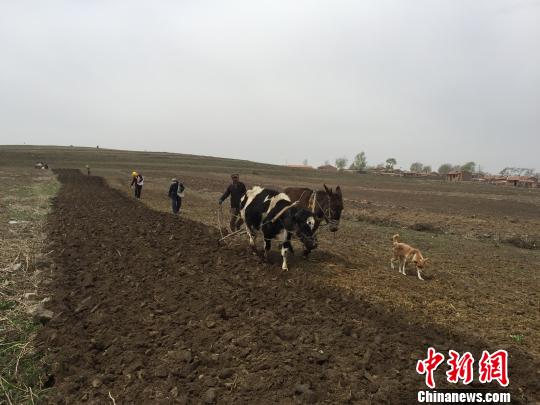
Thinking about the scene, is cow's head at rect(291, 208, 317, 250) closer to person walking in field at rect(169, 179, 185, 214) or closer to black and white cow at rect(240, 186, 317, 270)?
black and white cow at rect(240, 186, 317, 270)

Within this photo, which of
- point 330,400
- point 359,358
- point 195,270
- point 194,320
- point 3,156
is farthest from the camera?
point 3,156

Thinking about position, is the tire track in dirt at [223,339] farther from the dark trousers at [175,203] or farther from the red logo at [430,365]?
the dark trousers at [175,203]

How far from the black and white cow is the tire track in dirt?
851 mm

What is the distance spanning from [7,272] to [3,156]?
3190 inches

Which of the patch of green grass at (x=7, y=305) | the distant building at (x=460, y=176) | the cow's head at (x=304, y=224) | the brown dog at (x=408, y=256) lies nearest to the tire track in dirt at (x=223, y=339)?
the patch of green grass at (x=7, y=305)

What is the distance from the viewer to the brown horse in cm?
1103

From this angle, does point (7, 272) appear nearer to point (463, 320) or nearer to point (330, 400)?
point (330, 400)

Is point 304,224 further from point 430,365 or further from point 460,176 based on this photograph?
point 460,176

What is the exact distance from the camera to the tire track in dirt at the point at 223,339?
5.00 meters

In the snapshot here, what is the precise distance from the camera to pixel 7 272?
9.11 meters

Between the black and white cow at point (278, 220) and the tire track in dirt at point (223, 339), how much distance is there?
0.85 metres

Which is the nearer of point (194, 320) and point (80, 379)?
point (80, 379)

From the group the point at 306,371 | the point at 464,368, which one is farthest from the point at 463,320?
the point at 306,371

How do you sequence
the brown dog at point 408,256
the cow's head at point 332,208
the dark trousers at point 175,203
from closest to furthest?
the brown dog at point 408,256 < the cow's head at point 332,208 < the dark trousers at point 175,203
